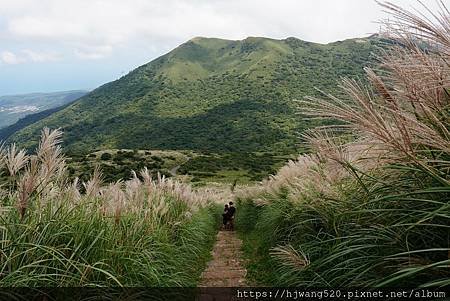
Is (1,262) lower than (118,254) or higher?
higher

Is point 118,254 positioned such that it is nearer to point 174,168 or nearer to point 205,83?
point 174,168

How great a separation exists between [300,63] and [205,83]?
3739 centimetres

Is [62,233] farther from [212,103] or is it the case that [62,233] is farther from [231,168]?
[212,103]

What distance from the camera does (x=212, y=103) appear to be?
138250 millimetres

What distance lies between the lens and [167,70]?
182m

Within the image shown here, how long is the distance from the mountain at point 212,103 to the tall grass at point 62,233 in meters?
84.0

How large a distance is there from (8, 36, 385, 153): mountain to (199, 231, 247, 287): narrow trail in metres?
78.0

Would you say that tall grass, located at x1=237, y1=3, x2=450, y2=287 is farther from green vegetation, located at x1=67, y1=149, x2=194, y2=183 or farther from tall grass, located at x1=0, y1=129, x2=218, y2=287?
green vegetation, located at x1=67, y1=149, x2=194, y2=183

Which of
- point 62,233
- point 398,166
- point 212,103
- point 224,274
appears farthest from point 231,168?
point 212,103

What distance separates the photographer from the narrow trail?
676cm

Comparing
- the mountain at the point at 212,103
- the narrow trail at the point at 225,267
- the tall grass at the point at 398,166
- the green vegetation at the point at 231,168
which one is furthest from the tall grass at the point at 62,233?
the mountain at the point at 212,103

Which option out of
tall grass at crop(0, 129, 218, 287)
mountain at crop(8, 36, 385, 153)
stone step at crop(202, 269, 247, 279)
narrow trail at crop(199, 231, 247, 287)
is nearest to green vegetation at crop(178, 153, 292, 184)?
mountain at crop(8, 36, 385, 153)

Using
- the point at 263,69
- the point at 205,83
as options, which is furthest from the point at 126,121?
the point at 263,69

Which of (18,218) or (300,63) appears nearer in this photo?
(18,218)
